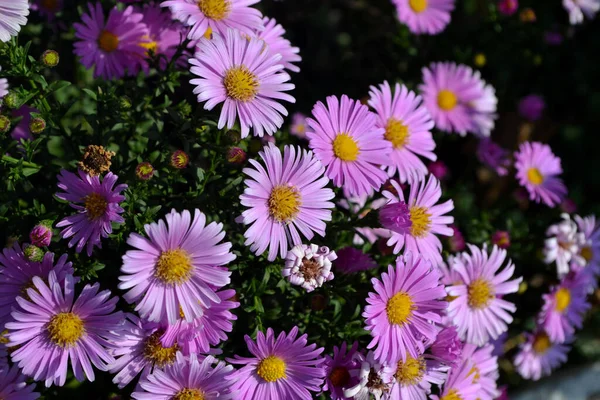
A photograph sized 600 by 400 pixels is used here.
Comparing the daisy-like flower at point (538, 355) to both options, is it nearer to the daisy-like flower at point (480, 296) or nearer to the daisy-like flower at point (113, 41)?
the daisy-like flower at point (480, 296)

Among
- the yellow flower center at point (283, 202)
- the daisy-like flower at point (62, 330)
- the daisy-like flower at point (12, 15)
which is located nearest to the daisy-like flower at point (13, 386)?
the daisy-like flower at point (62, 330)

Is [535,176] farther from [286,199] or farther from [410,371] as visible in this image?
[286,199]

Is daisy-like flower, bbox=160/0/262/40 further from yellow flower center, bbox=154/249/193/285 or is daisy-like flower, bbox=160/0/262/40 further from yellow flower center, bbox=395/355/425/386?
yellow flower center, bbox=395/355/425/386

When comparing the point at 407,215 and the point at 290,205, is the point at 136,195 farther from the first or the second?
the point at 407,215

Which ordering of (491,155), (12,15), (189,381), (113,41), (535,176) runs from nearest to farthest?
(189,381)
(12,15)
(113,41)
(535,176)
(491,155)

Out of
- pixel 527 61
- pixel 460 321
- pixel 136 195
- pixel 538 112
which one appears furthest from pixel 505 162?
pixel 136 195

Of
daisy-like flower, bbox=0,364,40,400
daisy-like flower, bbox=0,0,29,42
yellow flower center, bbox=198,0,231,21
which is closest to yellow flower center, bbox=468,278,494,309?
yellow flower center, bbox=198,0,231,21

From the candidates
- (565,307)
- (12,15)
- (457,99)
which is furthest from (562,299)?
(12,15)
